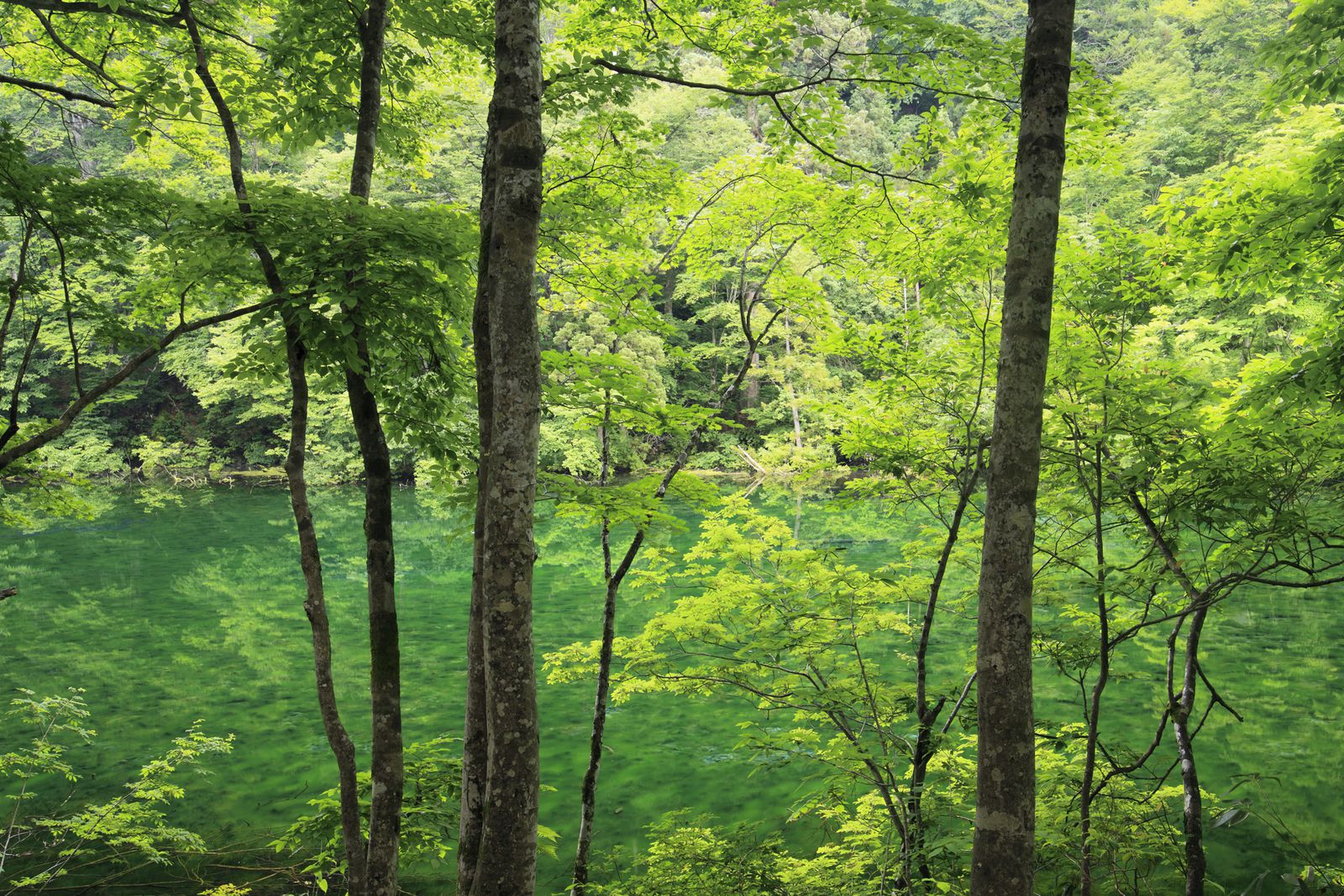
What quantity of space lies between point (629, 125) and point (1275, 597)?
42.6ft

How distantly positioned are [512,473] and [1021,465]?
1612 millimetres

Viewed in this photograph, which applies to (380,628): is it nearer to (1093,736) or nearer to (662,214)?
(1093,736)

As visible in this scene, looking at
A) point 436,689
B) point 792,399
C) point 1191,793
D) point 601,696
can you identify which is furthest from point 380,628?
point 792,399

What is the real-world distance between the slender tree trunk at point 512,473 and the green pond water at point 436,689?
132cm

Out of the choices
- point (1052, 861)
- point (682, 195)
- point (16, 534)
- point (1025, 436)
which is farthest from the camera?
point (16, 534)

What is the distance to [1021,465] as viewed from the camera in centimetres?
252

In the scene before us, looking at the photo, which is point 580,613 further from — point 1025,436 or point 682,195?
point 1025,436

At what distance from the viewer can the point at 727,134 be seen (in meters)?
31.0

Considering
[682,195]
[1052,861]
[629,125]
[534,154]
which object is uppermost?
[629,125]

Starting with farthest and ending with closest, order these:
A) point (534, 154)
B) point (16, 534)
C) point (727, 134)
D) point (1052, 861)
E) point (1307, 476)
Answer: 1. point (727, 134)
2. point (16, 534)
3. point (1052, 861)
4. point (1307, 476)
5. point (534, 154)

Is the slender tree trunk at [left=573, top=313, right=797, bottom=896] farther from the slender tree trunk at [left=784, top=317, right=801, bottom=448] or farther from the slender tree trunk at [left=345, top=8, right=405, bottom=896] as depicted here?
the slender tree trunk at [left=784, top=317, right=801, bottom=448]

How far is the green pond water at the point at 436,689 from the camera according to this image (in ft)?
21.0

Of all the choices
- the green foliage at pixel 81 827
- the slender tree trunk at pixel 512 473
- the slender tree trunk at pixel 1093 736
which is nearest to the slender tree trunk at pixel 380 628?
the slender tree trunk at pixel 512 473

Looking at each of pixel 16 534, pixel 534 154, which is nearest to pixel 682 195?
pixel 534 154
